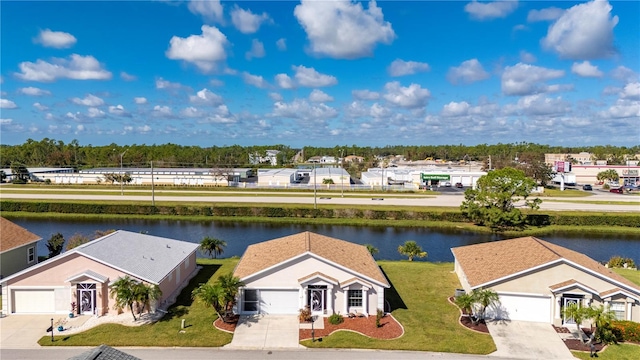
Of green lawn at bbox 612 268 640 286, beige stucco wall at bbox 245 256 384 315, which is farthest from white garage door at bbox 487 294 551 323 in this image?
green lawn at bbox 612 268 640 286

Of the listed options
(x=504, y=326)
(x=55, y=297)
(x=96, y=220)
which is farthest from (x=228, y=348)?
(x=96, y=220)

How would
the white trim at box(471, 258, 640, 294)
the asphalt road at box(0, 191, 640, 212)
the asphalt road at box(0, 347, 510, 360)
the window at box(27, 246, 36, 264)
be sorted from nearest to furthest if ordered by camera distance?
the asphalt road at box(0, 347, 510, 360) < the white trim at box(471, 258, 640, 294) < the window at box(27, 246, 36, 264) < the asphalt road at box(0, 191, 640, 212)

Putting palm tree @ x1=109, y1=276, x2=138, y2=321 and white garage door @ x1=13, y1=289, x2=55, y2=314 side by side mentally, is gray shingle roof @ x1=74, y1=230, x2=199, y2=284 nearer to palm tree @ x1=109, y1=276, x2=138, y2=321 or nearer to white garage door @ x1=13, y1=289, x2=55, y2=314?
palm tree @ x1=109, y1=276, x2=138, y2=321

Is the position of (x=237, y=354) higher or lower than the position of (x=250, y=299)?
lower

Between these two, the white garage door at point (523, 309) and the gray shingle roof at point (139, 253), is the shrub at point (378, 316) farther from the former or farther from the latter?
the gray shingle roof at point (139, 253)

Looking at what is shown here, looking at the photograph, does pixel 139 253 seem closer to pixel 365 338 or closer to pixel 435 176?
pixel 365 338

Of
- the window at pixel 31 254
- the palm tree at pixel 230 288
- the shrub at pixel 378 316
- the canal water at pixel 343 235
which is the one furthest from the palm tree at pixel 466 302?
the window at pixel 31 254

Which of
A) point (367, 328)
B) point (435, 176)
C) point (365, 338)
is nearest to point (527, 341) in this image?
point (367, 328)
